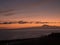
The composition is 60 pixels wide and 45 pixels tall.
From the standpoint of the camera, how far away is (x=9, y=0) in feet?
3.39

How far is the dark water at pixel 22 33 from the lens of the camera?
1079 mm

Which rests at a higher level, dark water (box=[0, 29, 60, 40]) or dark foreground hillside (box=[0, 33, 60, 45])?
dark water (box=[0, 29, 60, 40])

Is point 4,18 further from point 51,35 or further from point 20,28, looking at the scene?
point 51,35

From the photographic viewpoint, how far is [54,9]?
1.14 m

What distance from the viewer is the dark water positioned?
108cm

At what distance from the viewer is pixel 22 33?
1122mm

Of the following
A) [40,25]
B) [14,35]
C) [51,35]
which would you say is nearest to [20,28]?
[14,35]

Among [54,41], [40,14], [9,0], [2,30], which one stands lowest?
[54,41]

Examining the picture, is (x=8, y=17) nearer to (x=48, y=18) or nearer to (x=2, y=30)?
(x=2, y=30)

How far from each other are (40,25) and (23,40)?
0.20 m

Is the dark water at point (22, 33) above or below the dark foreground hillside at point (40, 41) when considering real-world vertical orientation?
above

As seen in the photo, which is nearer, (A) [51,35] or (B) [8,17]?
(B) [8,17]

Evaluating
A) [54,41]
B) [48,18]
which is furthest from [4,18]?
[54,41]

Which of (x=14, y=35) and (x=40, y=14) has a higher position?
(x=40, y=14)
